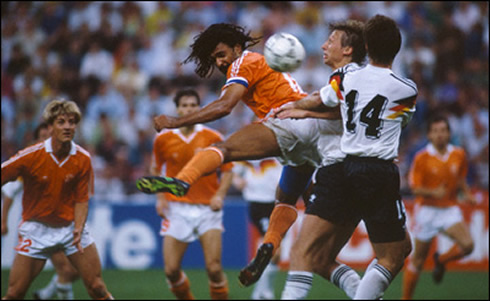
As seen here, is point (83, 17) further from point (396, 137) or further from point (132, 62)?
point (396, 137)

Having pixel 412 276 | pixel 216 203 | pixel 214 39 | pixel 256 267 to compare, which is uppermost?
pixel 214 39

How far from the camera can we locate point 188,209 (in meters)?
8.41

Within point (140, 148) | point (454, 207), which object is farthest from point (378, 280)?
point (140, 148)

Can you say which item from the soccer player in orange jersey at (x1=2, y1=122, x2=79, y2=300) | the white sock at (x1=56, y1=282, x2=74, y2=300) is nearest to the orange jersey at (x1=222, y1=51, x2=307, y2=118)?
the soccer player in orange jersey at (x1=2, y1=122, x2=79, y2=300)

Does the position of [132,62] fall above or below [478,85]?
above

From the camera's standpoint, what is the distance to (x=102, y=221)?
12.5m

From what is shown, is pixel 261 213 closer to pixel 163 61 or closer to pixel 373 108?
pixel 373 108

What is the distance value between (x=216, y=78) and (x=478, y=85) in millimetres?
5606

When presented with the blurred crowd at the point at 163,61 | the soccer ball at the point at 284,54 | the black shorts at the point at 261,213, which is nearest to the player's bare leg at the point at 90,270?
the soccer ball at the point at 284,54

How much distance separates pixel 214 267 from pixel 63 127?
2.33 m

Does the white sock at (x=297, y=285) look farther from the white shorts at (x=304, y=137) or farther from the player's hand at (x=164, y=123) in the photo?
the player's hand at (x=164, y=123)

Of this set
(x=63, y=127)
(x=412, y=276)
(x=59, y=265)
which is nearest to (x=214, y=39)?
(x=63, y=127)

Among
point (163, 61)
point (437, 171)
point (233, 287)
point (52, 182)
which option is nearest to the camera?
point (52, 182)

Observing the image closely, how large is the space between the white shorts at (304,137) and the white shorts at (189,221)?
2555mm
